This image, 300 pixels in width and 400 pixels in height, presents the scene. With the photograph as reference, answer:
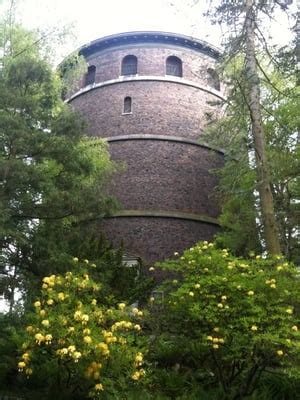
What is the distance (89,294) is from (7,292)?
264 cm

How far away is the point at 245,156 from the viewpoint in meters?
11.8

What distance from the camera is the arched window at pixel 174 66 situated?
1979cm

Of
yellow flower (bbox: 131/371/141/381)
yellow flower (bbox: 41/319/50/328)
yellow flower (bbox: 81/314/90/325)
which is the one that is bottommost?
yellow flower (bbox: 131/371/141/381)

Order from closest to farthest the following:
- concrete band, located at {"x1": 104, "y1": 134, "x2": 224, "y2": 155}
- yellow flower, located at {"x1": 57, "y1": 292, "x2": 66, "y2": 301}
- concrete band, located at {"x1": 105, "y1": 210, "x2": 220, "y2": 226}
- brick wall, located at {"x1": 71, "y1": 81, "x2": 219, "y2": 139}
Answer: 1. yellow flower, located at {"x1": 57, "y1": 292, "x2": 66, "y2": 301}
2. concrete band, located at {"x1": 105, "y1": 210, "x2": 220, "y2": 226}
3. concrete band, located at {"x1": 104, "y1": 134, "x2": 224, "y2": 155}
4. brick wall, located at {"x1": 71, "y1": 81, "x2": 219, "y2": 139}

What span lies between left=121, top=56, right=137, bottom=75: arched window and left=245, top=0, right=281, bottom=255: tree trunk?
29.9ft

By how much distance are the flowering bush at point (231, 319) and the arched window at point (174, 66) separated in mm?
12559

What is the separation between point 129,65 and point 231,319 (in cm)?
1442

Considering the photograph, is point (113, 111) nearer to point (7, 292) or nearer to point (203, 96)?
point (203, 96)

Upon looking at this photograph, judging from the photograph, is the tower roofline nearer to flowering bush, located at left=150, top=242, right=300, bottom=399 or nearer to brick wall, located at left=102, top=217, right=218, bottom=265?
brick wall, located at left=102, top=217, right=218, bottom=265

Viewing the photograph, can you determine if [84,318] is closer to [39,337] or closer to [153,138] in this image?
[39,337]

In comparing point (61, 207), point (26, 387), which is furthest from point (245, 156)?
point (26, 387)

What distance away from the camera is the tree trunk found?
32.0 ft

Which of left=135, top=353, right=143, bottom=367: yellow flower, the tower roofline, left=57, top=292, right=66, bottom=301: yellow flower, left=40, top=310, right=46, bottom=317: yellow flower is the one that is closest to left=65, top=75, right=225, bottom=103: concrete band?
the tower roofline

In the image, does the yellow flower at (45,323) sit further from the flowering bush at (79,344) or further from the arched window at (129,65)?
the arched window at (129,65)
